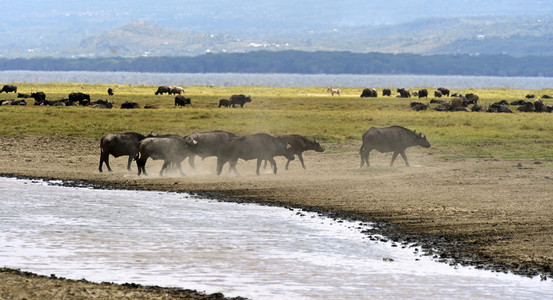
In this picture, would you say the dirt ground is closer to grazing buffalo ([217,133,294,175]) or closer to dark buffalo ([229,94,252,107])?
grazing buffalo ([217,133,294,175])

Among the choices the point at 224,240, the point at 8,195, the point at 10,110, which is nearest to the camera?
the point at 224,240

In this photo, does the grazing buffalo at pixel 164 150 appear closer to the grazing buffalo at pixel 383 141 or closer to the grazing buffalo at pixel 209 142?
the grazing buffalo at pixel 209 142

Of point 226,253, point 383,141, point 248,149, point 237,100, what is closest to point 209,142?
point 248,149

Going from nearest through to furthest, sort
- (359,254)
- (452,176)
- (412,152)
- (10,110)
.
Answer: (359,254) < (452,176) < (412,152) < (10,110)

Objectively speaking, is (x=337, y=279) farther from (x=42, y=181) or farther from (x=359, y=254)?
(x=42, y=181)

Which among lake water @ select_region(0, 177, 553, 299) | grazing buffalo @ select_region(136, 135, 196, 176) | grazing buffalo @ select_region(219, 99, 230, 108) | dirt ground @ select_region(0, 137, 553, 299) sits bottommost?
lake water @ select_region(0, 177, 553, 299)

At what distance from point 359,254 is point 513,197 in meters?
7.26

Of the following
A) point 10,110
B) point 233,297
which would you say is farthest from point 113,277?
point 10,110

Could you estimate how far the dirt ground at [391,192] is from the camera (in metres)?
13.9

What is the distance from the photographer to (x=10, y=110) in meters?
55.0

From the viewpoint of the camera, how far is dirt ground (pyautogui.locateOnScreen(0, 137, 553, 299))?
13938 mm

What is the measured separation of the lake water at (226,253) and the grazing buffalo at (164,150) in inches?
173

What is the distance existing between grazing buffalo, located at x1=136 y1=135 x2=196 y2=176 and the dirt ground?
1.80 feet

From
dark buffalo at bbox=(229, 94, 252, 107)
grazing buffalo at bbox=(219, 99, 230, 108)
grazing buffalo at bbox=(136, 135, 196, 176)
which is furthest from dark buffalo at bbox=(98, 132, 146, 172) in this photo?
dark buffalo at bbox=(229, 94, 252, 107)
